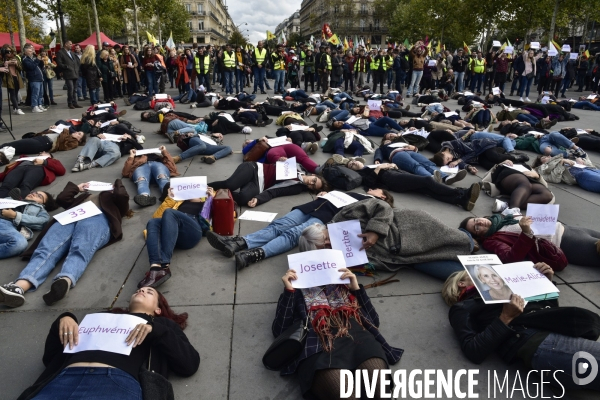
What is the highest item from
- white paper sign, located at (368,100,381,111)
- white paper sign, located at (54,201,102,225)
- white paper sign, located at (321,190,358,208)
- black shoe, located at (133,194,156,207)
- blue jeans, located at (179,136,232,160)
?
white paper sign, located at (368,100,381,111)

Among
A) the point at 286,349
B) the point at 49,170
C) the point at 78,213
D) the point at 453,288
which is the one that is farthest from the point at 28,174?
the point at 453,288

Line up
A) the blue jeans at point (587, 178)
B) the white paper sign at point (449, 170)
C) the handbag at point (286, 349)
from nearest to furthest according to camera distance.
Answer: the handbag at point (286, 349) → the blue jeans at point (587, 178) → the white paper sign at point (449, 170)

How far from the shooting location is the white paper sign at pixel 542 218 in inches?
148

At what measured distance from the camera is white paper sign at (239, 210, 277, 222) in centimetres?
529

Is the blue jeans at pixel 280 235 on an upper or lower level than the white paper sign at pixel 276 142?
lower

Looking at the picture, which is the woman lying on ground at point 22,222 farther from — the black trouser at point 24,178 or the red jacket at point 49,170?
the red jacket at point 49,170

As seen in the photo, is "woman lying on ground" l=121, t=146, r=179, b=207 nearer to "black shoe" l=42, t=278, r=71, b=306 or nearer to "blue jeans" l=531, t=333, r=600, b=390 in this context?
"black shoe" l=42, t=278, r=71, b=306

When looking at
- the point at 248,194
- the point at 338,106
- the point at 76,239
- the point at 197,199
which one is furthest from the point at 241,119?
the point at 76,239

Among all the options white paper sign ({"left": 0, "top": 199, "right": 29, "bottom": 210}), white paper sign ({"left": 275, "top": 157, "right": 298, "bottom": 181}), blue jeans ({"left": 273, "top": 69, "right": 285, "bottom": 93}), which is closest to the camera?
white paper sign ({"left": 0, "top": 199, "right": 29, "bottom": 210})

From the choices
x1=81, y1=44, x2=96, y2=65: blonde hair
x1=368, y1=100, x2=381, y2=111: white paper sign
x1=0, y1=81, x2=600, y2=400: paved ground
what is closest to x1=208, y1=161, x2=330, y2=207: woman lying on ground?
x1=0, y1=81, x2=600, y2=400: paved ground

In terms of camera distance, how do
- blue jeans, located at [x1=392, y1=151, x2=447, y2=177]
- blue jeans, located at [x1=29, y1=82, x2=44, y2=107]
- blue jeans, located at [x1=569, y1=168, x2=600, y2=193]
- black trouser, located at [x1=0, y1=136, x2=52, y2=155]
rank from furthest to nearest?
blue jeans, located at [x1=29, y1=82, x2=44, y2=107]
black trouser, located at [x1=0, y1=136, x2=52, y2=155]
blue jeans, located at [x1=392, y1=151, x2=447, y2=177]
blue jeans, located at [x1=569, y1=168, x2=600, y2=193]

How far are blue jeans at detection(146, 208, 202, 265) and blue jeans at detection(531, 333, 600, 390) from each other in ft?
10.6

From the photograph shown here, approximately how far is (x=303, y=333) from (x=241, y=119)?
953 centimetres

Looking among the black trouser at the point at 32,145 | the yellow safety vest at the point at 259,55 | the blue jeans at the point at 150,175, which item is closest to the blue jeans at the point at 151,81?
the yellow safety vest at the point at 259,55
